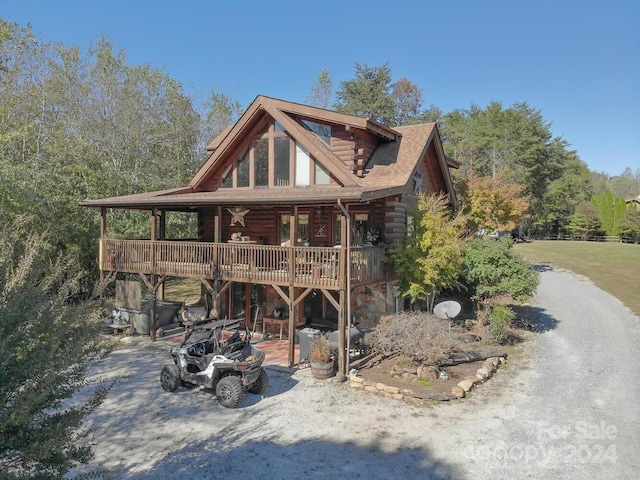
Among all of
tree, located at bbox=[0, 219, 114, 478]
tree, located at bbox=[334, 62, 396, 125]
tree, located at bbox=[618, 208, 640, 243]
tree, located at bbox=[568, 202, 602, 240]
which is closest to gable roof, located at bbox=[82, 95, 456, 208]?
tree, located at bbox=[0, 219, 114, 478]

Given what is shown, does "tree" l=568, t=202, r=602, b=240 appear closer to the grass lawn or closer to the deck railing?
the grass lawn

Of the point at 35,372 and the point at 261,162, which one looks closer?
the point at 35,372

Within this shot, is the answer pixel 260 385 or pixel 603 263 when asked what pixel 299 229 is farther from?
pixel 603 263

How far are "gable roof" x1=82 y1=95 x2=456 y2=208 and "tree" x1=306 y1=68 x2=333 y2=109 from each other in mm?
32234

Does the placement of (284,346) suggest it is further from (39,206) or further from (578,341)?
(39,206)

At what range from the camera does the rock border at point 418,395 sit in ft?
33.9

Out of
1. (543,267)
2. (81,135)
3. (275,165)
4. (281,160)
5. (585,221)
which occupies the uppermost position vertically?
(81,135)

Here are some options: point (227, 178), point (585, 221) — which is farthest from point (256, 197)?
point (585, 221)

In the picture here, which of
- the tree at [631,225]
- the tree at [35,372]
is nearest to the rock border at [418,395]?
the tree at [35,372]

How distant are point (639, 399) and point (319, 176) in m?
11.3

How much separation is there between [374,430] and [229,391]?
11.3 feet

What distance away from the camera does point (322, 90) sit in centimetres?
4819

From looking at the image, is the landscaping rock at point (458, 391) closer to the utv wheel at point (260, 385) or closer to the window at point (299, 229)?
the utv wheel at point (260, 385)

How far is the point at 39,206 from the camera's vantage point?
1928 cm
